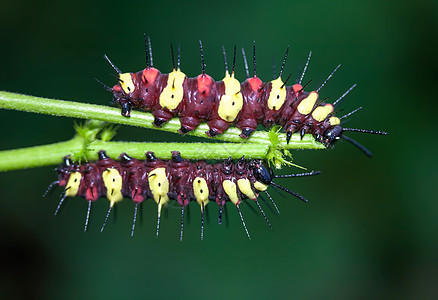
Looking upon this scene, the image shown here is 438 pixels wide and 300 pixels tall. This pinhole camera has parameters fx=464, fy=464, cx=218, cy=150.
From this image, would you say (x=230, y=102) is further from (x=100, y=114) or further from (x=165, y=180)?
(x=100, y=114)

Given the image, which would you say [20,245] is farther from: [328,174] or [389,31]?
[389,31]

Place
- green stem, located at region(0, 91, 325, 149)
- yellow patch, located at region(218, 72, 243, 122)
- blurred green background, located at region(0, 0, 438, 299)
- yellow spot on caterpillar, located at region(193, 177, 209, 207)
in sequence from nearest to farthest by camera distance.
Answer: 1. green stem, located at region(0, 91, 325, 149)
2. yellow patch, located at region(218, 72, 243, 122)
3. yellow spot on caterpillar, located at region(193, 177, 209, 207)
4. blurred green background, located at region(0, 0, 438, 299)

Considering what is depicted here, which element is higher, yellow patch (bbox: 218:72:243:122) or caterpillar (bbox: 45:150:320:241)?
yellow patch (bbox: 218:72:243:122)

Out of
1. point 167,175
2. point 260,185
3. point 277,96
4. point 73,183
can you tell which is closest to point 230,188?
point 260,185

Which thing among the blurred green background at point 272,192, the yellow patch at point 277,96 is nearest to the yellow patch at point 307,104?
the yellow patch at point 277,96

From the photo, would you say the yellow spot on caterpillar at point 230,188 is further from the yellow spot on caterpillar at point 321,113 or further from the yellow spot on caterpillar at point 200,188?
the yellow spot on caterpillar at point 321,113

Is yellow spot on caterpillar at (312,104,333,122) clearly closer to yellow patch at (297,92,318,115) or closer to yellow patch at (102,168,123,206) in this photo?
yellow patch at (297,92,318,115)

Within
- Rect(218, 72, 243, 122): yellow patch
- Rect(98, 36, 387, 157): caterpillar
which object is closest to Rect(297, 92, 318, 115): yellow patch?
Rect(98, 36, 387, 157): caterpillar
